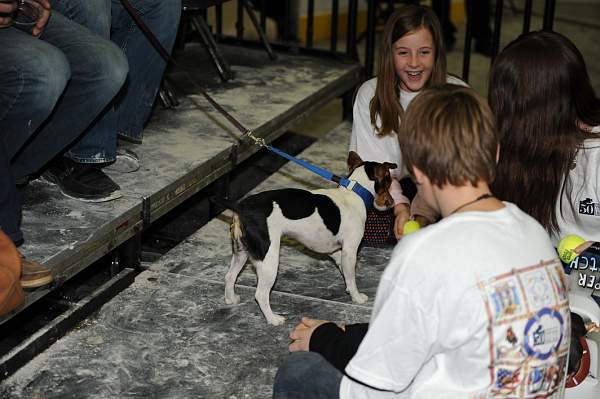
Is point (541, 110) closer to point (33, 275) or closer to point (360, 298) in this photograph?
point (360, 298)

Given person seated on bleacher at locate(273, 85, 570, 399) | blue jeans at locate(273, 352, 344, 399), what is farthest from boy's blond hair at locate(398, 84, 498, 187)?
blue jeans at locate(273, 352, 344, 399)

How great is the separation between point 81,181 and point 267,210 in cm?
84

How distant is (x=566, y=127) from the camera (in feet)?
9.19

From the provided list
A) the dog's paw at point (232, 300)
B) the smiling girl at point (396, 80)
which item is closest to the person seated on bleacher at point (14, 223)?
the dog's paw at point (232, 300)

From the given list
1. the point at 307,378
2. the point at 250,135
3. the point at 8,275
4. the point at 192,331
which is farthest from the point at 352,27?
the point at 307,378

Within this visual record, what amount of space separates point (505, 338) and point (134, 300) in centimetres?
180

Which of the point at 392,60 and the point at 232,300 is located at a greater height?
the point at 392,60

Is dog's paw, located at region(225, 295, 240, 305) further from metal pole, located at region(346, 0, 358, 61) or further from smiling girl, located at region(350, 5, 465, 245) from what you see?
metal pole, located at region(346, 0, 358, 61)

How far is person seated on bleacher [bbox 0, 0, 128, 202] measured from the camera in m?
3.11

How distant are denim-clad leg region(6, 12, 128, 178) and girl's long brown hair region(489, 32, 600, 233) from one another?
1425 mm

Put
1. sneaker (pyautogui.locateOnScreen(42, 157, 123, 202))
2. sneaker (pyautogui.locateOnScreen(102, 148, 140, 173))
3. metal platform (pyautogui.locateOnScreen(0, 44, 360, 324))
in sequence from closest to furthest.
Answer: metal platform (pyautogui.locateOnScreen(0, 44, 360, 324)) → sneaker (pyautogui.locateOnScreen(42, 157, 123, 202)) → sneaker (pyautogui.locateOnScreen(102, 148, 140, 173))

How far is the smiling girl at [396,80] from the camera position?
148 inches

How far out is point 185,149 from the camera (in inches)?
160

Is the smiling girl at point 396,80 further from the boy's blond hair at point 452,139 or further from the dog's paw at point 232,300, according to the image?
the boy's blond hair at point 452,139
